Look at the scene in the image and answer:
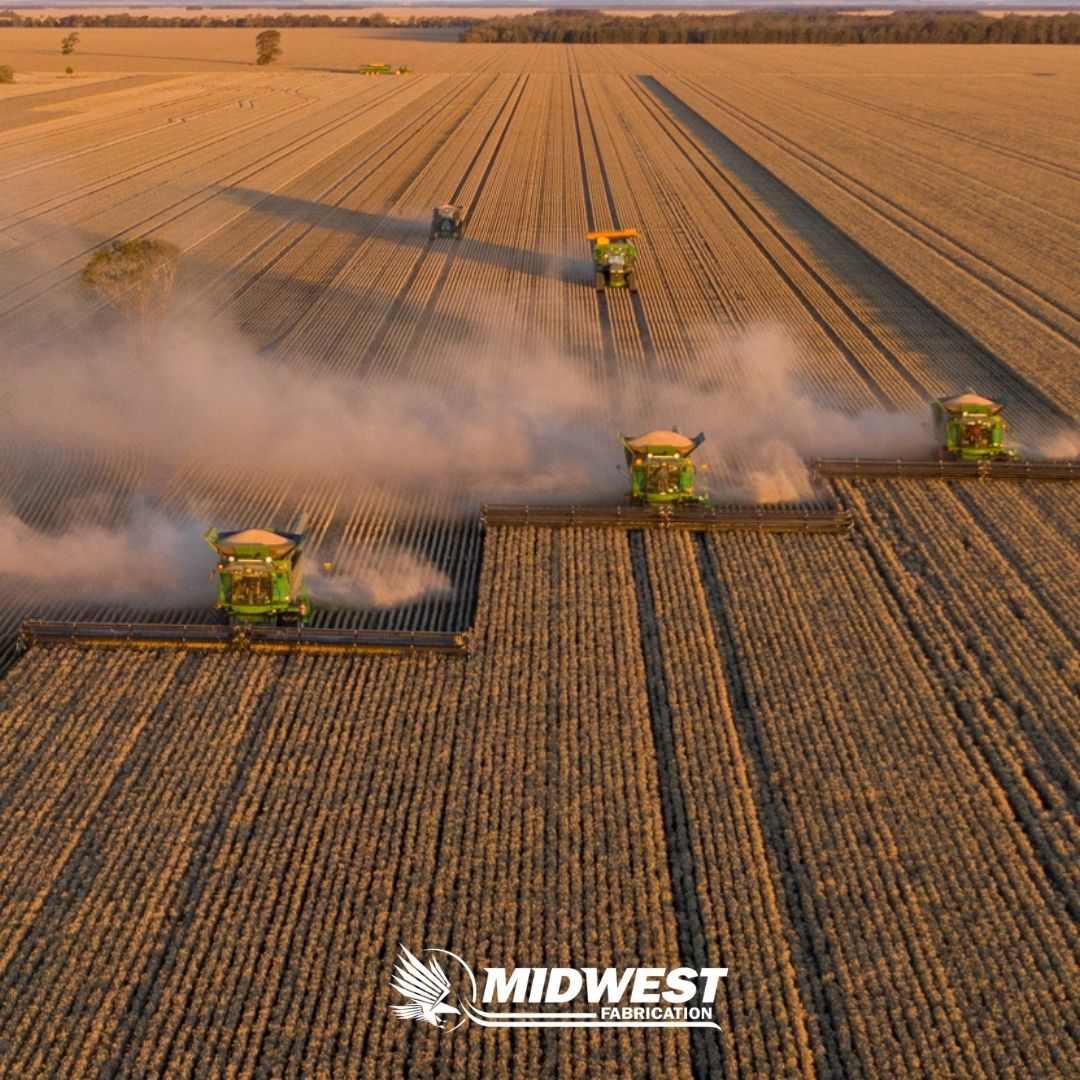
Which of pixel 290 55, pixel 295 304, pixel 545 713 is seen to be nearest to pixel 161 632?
pixel 545 713

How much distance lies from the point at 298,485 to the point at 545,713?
8.91 meters

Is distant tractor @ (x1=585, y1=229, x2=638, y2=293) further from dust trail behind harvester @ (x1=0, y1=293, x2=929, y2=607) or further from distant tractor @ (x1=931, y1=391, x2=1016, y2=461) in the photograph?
distant tractor @ (x1=931, y1=391, x2=1016, y2=461)

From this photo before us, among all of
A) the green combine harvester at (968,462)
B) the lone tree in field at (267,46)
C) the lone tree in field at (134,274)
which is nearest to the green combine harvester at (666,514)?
the green combine harvester at (968,462)

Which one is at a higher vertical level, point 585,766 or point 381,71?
point 381,71

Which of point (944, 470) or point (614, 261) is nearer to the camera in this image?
point (944, 470)

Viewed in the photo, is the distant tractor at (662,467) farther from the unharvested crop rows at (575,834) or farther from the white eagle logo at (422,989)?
the white eagle logo at (422,989)

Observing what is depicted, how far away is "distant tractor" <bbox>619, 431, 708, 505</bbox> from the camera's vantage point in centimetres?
1889

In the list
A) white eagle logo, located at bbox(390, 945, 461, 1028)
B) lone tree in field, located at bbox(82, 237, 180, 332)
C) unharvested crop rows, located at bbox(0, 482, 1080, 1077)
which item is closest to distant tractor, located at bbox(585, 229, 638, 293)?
lone tree in field, located at bbox(82, 237, 180, 332)

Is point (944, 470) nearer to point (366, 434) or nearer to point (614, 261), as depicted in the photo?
point (366, 434)

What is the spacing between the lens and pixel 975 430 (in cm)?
2114

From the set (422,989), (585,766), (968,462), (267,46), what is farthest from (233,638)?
(267,46)

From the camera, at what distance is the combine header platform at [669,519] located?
61.7 ft

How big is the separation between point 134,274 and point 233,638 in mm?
17087

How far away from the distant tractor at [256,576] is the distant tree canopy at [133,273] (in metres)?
15.2
